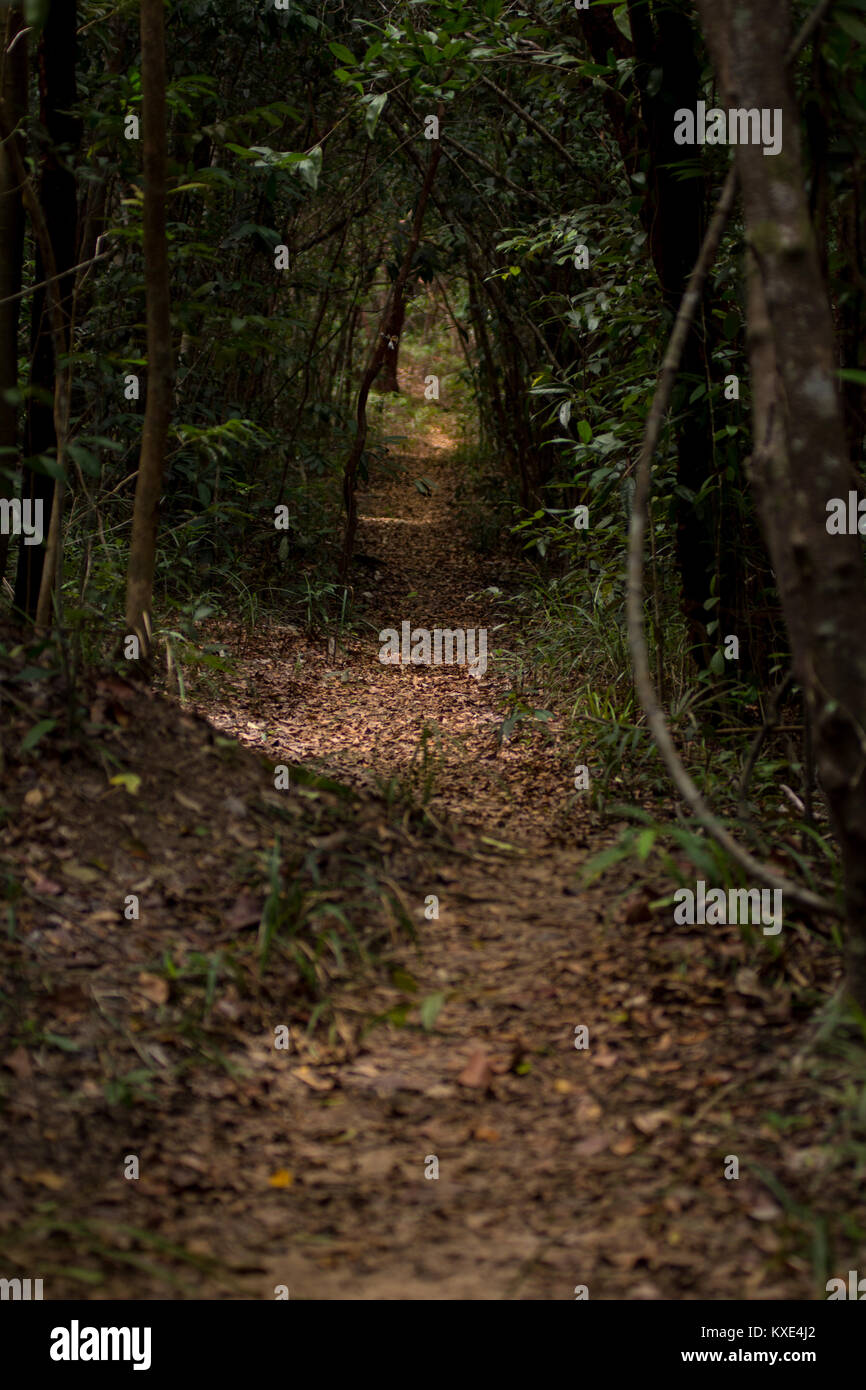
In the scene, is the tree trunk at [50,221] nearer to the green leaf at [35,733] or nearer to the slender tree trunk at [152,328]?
the slender tree trunk at [152,328]

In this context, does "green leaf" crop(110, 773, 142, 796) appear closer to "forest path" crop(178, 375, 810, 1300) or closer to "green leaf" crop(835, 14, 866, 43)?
"forest path" crop(178, 375, 810, 1300)

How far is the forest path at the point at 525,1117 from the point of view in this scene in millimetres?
1850

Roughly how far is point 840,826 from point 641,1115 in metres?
0.69

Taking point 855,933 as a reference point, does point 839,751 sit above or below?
above

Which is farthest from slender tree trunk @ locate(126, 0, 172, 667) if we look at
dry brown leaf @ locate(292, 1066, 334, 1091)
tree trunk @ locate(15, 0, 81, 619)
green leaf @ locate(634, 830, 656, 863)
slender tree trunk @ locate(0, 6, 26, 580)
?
green leaf @ locate(634, 830, 656, 863)

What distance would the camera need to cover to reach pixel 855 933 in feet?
7.22

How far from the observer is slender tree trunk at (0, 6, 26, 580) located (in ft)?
11.9

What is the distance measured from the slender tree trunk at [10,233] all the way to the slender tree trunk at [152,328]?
44 cm

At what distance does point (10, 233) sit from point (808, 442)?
110 inches

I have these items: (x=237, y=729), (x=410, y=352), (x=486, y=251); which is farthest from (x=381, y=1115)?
(x=410, y=352)

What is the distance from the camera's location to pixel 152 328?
11.3 ft

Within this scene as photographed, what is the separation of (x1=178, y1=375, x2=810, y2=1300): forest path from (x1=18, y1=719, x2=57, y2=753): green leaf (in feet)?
3.28

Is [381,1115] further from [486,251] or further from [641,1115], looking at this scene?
[486,251]
